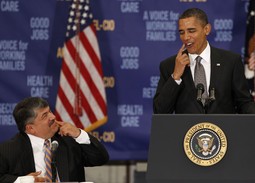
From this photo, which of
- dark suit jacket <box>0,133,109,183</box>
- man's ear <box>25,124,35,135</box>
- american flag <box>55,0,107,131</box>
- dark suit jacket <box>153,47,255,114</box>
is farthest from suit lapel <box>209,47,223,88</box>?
american flag <box>55,0,107,131</box>

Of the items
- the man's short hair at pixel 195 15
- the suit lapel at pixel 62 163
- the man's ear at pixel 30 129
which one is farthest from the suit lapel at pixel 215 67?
the man's ear at pixel 30 129

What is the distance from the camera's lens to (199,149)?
279 centimetres

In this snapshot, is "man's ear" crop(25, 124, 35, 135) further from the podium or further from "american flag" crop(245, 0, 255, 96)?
"american flag" crop(245, 0, 255, 96)

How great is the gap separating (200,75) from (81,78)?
7.42 feet

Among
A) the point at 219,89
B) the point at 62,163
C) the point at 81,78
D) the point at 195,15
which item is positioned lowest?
the point at 62,163

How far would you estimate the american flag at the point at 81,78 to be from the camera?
5902mm

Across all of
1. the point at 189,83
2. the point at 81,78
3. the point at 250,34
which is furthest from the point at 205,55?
the point at 81,78

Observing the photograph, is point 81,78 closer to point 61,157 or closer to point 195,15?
point 61,157

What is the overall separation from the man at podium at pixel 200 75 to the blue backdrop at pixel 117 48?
196 centimetres

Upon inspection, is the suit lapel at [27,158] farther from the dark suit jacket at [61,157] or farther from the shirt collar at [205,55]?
the shirt collar at [205,55]

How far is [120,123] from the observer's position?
5.89 meters

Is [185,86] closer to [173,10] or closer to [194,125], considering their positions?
[194,125]

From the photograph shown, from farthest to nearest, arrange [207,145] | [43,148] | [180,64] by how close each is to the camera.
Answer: [43,148], [180,64], [207,145]

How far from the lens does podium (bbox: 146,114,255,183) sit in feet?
9.07
